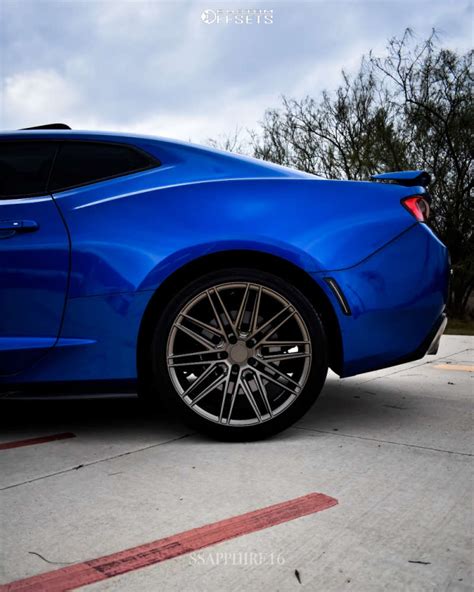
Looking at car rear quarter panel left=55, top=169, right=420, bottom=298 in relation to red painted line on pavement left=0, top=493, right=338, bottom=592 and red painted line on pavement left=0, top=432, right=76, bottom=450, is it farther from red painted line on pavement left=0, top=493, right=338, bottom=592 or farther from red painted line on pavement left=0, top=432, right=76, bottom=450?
red painted line on pavement left=0, top=493, right=338, bottom=592

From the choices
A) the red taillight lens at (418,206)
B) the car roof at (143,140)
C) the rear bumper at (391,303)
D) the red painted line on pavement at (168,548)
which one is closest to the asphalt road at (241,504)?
the red painted line on pavement at (168,548)

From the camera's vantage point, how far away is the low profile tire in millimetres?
2639

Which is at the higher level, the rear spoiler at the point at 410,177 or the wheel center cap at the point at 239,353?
the rear spoiler at the point at 410,177

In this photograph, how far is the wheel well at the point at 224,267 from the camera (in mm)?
2680

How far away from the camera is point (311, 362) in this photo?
2650 mm

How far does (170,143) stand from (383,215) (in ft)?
3.43

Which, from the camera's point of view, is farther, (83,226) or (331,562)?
(83,226)

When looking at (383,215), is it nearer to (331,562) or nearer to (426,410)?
(426,410)

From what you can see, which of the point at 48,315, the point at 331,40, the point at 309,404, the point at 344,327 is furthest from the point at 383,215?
the point at 331,40

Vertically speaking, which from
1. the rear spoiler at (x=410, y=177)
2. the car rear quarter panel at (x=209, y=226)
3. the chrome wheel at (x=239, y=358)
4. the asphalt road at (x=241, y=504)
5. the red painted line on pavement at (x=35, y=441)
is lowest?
the red painted line on pavement at (x=35, y=441)

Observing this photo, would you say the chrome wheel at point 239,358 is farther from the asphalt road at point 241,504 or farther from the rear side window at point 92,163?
the rear side window at point 92,163

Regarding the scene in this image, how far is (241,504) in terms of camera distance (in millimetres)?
1954

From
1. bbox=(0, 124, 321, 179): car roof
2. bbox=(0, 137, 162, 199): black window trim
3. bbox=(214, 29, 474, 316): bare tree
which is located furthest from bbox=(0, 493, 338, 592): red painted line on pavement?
bbox=(214, 29, 474, 316): bare tree

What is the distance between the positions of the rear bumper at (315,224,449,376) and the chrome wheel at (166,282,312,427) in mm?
213
